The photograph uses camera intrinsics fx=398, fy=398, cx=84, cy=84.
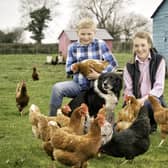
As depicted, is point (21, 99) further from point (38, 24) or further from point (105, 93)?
point (38, 24)

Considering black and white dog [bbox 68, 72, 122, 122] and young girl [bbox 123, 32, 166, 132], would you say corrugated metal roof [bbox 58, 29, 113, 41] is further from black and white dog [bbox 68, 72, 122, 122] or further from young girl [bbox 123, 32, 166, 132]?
black and white dog [bbox 68, 72, 122, 122]

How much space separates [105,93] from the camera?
569 centimetres

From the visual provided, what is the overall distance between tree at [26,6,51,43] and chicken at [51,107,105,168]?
2077 inches

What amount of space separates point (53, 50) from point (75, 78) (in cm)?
4133

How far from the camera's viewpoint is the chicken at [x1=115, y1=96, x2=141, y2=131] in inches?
227

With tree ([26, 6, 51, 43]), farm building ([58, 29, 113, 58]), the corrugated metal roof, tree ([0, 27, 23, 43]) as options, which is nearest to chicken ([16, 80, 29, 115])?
the corrugated metal roof

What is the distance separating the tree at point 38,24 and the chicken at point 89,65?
2015 inches

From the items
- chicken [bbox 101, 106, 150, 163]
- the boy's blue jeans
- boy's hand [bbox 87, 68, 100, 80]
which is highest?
boy's hand [bbox 87, 68, 100, 80]

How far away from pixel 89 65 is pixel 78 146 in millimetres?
1856

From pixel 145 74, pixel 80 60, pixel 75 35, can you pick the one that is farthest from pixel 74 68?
pixel 75 35

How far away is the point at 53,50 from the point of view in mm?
47375

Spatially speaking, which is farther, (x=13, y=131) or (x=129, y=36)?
(x=129, y=36)

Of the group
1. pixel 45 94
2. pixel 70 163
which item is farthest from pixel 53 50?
pixel 70 163

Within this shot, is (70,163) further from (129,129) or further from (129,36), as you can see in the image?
(129,36)
